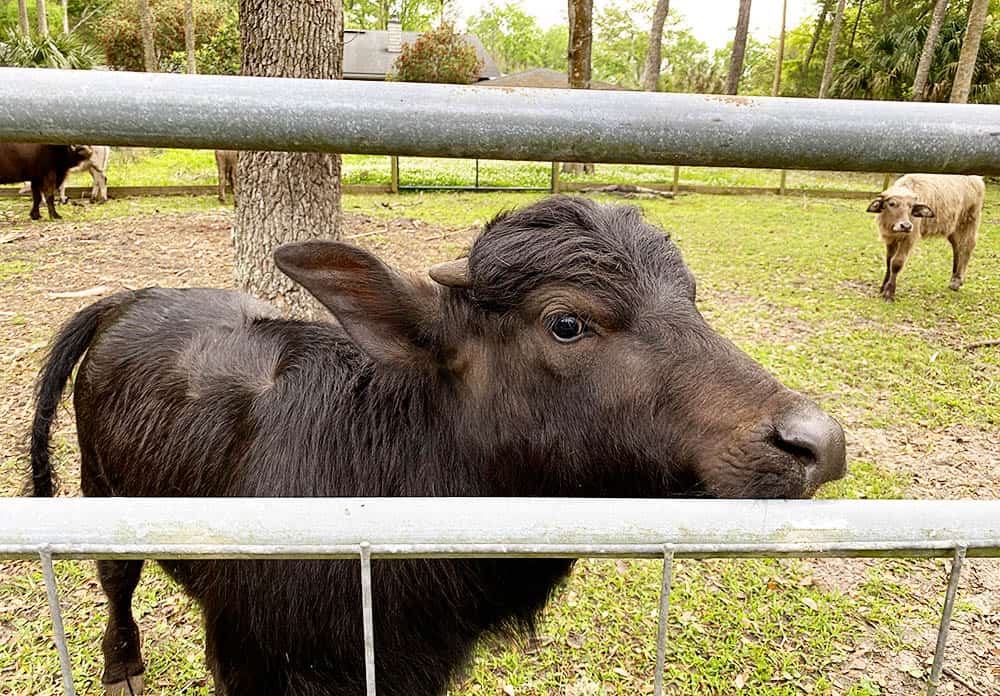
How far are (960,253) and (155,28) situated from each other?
3739 cm

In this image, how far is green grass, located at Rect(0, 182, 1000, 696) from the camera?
11.6 ft

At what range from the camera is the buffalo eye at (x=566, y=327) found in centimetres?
207

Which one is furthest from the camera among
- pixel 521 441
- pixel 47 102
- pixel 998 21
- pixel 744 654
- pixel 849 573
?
pixel 998 21

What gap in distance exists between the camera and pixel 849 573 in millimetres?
4348

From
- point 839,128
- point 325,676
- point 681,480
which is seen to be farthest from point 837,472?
point 325,676

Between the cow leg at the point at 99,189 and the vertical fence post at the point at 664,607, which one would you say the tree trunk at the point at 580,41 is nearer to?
the cow leg at the point at 99,189

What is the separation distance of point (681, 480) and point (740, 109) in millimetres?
1042

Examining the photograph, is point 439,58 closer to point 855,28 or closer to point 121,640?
point 855,28

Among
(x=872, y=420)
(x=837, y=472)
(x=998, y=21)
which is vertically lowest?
(x=872, y=420)

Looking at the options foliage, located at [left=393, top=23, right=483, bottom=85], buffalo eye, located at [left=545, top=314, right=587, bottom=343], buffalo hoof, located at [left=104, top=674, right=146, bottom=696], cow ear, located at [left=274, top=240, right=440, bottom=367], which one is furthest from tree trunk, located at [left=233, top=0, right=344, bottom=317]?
foliage, located at [left=393, top=23, right=483, bottom=85]

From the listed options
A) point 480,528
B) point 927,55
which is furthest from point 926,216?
point 927,55

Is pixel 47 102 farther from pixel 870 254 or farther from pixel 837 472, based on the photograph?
pixel 870 254

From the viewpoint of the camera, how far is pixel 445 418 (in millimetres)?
2396

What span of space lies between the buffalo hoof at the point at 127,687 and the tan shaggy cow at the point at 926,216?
993 cm
